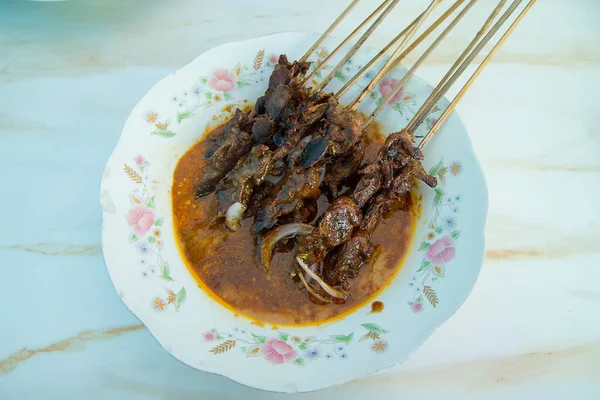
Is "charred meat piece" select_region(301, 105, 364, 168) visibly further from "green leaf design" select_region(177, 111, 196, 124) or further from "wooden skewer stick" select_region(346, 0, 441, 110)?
"green leaf design" select_region(177, 111, 196, 124)

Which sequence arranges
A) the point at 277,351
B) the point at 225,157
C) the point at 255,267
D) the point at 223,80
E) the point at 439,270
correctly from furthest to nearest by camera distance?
the point at 223,80, the point at 225,157, the point at 255,267, the point at 439,270, the point at 277,351

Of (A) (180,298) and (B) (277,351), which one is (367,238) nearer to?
(B) (277,351)

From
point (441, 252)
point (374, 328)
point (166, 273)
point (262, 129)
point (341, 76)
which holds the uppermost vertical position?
point (341, 76)

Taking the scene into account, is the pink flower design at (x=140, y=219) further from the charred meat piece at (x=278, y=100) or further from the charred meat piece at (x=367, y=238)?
the charred meat piece at (x=367, y=238)

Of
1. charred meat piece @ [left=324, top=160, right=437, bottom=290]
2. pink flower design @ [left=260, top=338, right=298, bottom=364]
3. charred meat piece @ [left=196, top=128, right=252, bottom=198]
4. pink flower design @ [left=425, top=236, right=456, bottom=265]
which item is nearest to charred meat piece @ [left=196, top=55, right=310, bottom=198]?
charred meat piece @ [left=196, top=128, right=252, bottom=198]

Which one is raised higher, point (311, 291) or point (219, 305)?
point (311, 291)

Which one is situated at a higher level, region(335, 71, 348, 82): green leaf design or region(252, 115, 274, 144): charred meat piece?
region(335, 71, 348, 82): green leaf design

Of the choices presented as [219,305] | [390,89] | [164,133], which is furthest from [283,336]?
[390,89]
